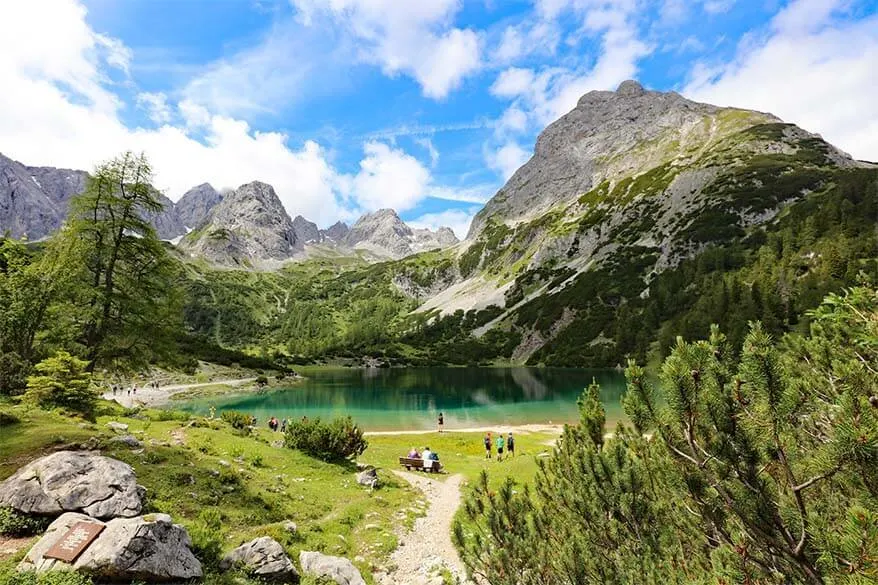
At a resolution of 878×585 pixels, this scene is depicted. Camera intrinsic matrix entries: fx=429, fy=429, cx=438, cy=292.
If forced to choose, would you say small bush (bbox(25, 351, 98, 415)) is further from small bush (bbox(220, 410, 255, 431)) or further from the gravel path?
the gravel path

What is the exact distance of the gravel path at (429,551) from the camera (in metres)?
11.4

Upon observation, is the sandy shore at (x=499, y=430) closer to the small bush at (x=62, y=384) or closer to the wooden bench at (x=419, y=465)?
the wooden bench at (x=419, y=465)

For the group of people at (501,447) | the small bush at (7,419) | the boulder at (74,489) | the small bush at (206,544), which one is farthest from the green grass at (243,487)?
the group of people at (501,447)

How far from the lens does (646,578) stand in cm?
493

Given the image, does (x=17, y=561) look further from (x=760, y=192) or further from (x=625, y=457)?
(x=760, y=192)

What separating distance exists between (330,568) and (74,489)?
5.60 metres

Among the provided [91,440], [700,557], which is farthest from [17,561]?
[700,557]

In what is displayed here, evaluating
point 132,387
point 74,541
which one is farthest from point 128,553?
point 132,387

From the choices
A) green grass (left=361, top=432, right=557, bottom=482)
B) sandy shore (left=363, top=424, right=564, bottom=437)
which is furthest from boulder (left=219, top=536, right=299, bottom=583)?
sandy shore (left=363, top=424, right=564, bottom=437)

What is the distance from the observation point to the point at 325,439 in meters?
22.0

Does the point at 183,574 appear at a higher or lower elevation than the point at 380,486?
higher

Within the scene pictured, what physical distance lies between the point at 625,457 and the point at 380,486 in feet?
52.4

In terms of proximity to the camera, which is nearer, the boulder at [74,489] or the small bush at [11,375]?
the boulder at [74,489]

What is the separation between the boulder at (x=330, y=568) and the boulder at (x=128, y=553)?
8.96 feet
